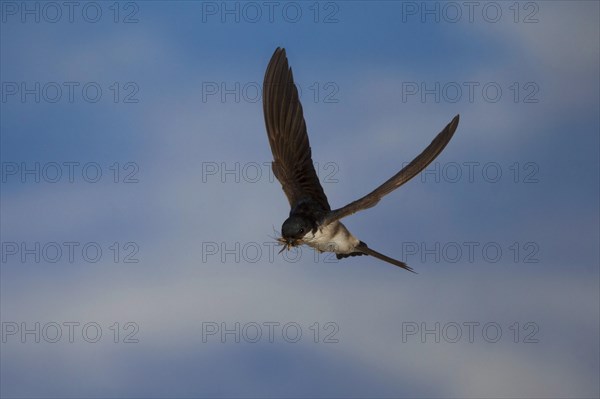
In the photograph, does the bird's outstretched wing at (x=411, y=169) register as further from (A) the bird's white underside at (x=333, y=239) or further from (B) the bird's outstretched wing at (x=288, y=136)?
(B) the bird's outstretched wing at (x=288, y=136)

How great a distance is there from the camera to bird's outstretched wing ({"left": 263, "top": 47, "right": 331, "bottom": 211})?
4.09 metres

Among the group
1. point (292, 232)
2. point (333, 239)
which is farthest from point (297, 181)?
point (292, 232)

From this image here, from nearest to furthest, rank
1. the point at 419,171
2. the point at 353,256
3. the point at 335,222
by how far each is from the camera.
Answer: the point at 419,171
the point at 335,222
the point at 353,256

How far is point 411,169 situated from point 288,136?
951 millimetres

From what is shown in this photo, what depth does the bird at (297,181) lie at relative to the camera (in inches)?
147

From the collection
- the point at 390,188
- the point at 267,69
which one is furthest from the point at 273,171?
the point at 390,188

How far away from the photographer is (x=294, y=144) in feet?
14.0

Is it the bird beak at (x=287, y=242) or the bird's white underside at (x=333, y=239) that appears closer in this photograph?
the bird beak at (x=287, y=242)

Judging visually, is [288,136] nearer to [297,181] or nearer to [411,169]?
[297,181]

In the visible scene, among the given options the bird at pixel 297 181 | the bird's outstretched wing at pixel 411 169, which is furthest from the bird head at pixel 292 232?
the bird's outstretched wing at pixel 411 169

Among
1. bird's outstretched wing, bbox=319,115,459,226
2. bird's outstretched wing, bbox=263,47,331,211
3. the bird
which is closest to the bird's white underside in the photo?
the bird

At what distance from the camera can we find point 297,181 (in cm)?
423

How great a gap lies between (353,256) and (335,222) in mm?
350

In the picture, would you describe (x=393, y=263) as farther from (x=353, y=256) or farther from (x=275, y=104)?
(x=275, y=104)
